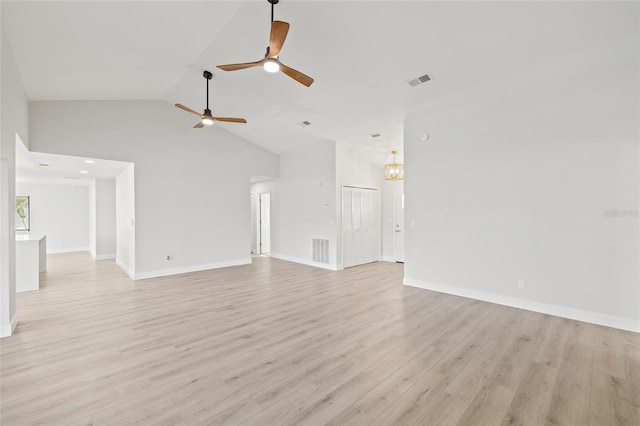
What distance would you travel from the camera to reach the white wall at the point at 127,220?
5.93 m

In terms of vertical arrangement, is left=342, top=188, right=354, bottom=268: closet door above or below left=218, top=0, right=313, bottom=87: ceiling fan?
below

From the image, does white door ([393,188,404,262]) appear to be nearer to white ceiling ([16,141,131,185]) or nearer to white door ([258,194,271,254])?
white door ([258,194,271,254])

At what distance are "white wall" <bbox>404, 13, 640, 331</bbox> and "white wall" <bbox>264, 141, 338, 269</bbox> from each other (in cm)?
253

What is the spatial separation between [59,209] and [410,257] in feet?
40.5

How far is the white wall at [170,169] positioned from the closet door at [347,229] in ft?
8.97

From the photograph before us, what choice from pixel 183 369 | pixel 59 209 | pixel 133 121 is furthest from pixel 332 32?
pixel 59 209

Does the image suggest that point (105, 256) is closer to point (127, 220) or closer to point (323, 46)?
point (127, 220)

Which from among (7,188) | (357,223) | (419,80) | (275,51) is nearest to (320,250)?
(357,223)

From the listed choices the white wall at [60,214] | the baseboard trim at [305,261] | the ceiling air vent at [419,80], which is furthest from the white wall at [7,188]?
the white wall at [60,214]

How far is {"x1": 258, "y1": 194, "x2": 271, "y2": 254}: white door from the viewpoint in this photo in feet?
30.4

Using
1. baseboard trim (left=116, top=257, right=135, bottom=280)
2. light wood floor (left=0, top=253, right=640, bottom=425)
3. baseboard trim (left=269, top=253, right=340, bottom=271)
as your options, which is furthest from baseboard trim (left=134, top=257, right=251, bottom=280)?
light wood floor (left=0, top=253, right=640, bottom=425)

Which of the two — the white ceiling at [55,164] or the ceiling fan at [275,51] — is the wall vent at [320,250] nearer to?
the ceiling fan at [275,51]

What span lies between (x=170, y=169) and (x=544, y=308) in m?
7.54

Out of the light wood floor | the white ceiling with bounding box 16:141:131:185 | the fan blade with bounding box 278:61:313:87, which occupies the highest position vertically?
the fan blade with bounding box 278:61:313:87
